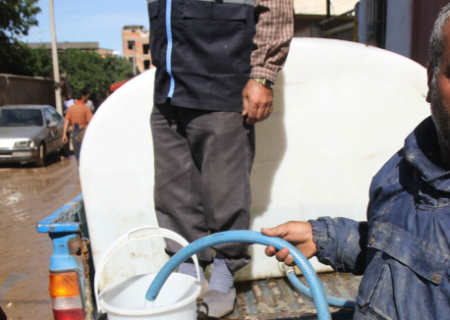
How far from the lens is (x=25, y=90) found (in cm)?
2053

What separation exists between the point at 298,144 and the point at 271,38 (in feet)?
1.88

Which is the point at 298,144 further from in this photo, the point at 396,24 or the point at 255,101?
the point at 396,24

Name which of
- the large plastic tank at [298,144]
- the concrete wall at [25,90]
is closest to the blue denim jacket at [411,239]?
the large plastic tank at [298,144]

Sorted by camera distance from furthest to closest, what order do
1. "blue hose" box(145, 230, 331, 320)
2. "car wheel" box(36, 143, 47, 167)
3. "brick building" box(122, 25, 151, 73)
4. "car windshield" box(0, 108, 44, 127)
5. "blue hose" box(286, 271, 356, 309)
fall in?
1. "brick building" box(122, 25, 151, 73)
2. "car windshield" box(0, 108, 44, 127)
3. "car wheel" box(36, 143, 47, 167)
4. "blue hose" box(286, 271, 356, 309)
5. "blue hose" box(145, 230, 331, 320)

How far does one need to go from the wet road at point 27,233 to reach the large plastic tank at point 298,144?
1.85m

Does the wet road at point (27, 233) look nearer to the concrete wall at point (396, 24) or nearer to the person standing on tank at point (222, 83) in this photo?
the person standing on tank at point (222, 83)

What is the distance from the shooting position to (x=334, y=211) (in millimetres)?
2318

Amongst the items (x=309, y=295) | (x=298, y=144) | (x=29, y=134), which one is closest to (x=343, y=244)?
(x=309, y=295)

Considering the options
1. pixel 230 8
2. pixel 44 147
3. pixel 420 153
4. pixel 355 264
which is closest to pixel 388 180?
pixel 420 153

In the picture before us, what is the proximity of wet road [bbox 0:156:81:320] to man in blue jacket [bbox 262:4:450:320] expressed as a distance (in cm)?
307

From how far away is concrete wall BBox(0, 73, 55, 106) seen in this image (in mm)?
18156

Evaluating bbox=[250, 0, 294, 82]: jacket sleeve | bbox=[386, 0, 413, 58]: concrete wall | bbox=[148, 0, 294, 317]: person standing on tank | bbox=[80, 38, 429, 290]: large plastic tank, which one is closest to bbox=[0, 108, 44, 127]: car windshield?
bbox=[386, 0, 413, 58]: concrete wall

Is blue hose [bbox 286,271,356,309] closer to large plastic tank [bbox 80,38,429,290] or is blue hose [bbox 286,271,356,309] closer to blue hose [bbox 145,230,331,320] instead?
large plastic tank [bbox 80,38,429,290]

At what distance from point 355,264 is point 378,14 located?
5.11 m
